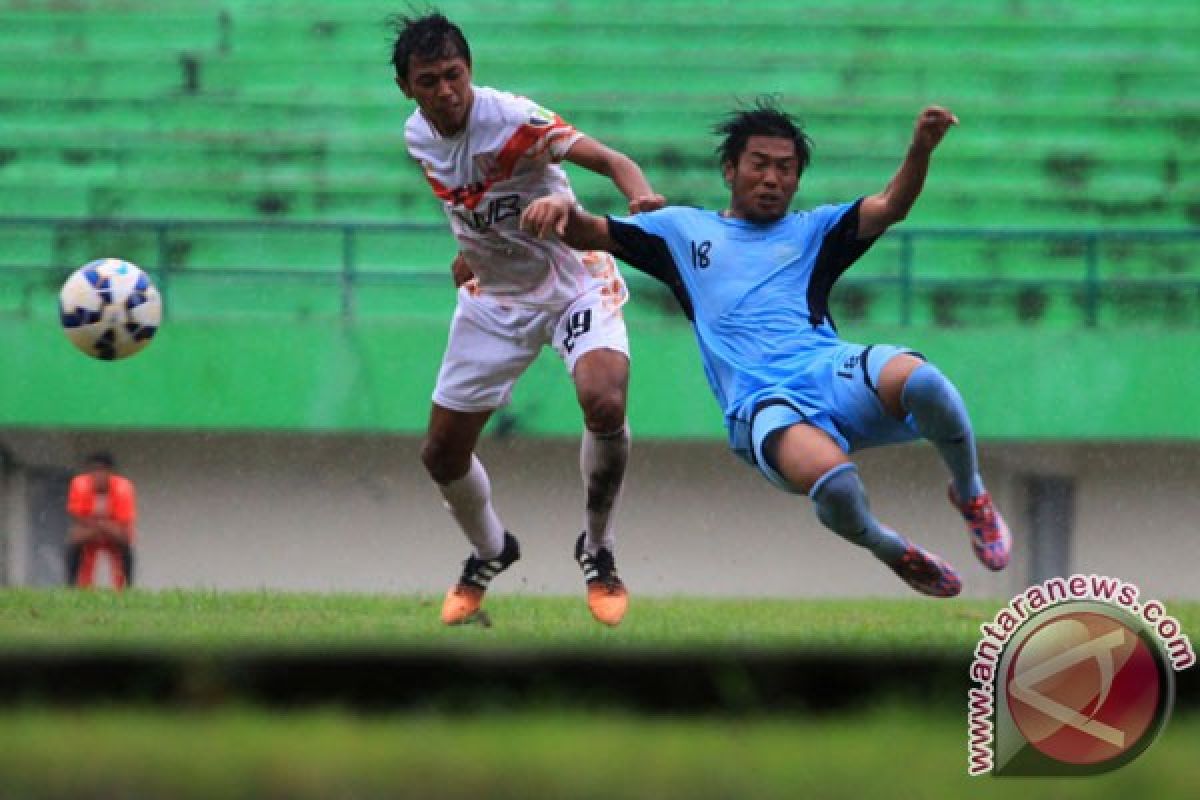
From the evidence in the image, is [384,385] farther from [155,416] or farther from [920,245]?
[920,245]

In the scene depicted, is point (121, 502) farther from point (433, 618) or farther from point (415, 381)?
point (433, 618)

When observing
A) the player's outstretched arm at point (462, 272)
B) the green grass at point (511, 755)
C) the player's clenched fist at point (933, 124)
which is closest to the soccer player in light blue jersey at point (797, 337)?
the player's clenched fist at point (933, 124)

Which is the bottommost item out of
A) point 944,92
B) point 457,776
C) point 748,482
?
point 457,776

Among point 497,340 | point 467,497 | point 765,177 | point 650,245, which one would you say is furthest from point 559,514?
point 765,177

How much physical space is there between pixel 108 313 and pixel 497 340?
2191 millimetres

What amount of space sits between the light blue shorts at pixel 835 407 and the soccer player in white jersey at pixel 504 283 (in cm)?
91

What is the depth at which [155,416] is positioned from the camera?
13852 millimetres

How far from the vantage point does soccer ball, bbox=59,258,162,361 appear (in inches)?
342

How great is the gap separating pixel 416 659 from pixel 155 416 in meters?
12.0

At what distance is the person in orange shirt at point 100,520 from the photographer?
13156 millimetres

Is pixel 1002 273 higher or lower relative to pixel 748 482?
higher

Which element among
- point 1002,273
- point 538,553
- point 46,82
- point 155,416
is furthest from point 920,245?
point 46,82

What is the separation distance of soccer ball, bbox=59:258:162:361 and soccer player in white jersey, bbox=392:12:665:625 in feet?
6.12

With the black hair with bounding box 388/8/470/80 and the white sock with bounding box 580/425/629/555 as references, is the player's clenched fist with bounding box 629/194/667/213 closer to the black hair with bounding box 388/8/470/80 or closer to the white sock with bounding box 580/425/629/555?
the black hair with bounding box 388/8/470/80
